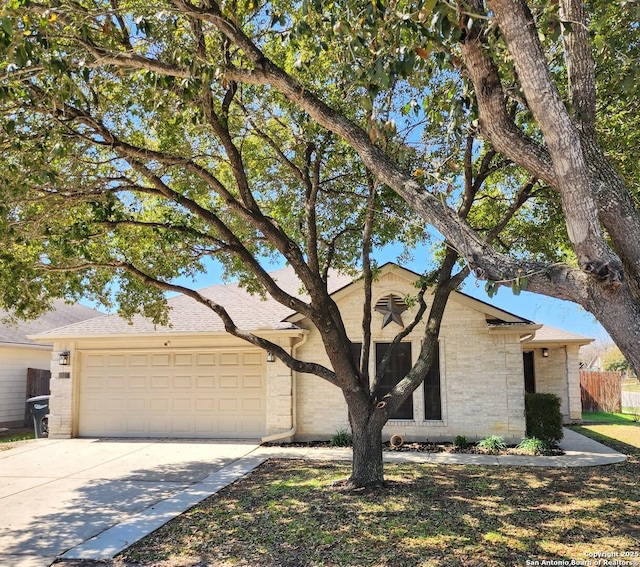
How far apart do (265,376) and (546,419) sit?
6748 mm

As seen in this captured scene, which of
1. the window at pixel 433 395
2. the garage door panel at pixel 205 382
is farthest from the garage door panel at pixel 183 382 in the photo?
the window at pixel 433 395

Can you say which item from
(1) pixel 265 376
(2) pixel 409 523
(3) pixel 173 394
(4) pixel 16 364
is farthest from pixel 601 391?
(4) pixel 16 364

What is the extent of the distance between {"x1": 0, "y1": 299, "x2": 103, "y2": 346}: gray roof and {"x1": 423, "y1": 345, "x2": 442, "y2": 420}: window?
9.43 metres

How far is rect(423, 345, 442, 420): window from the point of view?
12531mm

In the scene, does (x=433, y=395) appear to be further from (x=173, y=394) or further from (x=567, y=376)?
(x=567, y=376)

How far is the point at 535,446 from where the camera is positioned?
1128cm

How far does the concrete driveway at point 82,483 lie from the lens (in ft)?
20.6

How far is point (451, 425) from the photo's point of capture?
485 inches

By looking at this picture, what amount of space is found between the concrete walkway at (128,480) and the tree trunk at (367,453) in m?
2.30

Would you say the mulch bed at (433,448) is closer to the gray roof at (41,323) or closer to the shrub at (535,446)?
the shrub at (535,446)

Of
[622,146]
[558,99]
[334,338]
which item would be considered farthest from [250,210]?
[622,146]

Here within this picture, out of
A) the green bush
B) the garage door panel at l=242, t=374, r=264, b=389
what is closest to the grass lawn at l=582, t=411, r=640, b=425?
the green bush

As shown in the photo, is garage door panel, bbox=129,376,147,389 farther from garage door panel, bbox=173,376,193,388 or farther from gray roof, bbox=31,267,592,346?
gray roof, bbox=31,267,592,346

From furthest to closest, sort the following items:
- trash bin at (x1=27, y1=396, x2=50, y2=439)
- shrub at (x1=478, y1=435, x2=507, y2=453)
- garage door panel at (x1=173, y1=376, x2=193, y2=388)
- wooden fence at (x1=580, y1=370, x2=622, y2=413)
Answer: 1. wooden fence at (x1=580, y1=370, x2=622, y2=413)
2. trash bin at (x1=27, y1=396, x2=50, y2=439)
3. garage door panel at (x1=173, y1=376, x2=193, y2=388)
4. shrub at (x1=478, y1=435, x2=507, y2=453)
